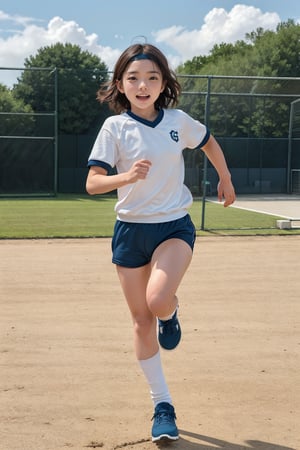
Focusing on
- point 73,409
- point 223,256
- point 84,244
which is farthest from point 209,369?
point 84,244

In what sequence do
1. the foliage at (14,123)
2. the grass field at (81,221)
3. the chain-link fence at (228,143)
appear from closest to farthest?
the grass field at (81,221), the foliage at (14,123), the chain-link fence at (228,143)

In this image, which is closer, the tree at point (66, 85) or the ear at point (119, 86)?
the ear at point (119, 86)

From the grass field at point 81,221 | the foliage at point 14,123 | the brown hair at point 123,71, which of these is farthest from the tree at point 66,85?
the brown hair at point 123,71

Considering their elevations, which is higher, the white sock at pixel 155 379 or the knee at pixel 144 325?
the knee at pixel 144 325

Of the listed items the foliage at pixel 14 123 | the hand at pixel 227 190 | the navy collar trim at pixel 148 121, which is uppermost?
the foliage at pixel 14 123

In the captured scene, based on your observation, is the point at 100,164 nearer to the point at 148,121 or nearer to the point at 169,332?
the point at 148,121

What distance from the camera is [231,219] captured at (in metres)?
13.6

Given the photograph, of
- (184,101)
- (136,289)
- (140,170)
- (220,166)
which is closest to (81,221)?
(184,101)

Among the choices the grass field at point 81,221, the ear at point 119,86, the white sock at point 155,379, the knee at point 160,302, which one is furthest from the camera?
the grass field at point 81,221

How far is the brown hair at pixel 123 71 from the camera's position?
10.2ft

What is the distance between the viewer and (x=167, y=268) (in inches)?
115

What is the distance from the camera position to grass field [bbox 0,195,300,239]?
36.1 ft

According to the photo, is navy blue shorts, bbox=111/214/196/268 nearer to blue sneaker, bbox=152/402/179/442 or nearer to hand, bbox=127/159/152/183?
hand, bbox=127/159/152/183

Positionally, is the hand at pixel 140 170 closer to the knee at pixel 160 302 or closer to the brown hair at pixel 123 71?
the knee at pixel 160 302
